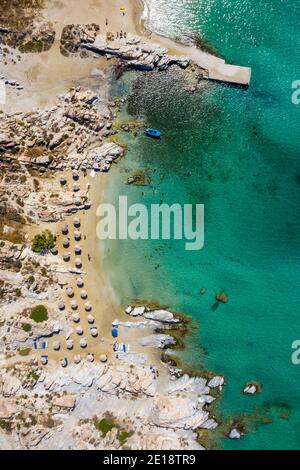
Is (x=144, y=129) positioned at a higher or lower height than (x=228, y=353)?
higher

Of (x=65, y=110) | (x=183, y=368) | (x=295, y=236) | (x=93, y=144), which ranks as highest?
(x=65, y=110)

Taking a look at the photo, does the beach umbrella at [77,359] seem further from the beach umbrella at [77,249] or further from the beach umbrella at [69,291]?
the beach umbrella at [77,249]

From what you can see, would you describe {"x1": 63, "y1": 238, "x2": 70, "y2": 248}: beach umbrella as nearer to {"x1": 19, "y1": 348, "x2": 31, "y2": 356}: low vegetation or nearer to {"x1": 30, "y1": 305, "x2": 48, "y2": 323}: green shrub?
{"x1": 30, "y1": 305, "x2": 48, "y2": 323}: green shrub

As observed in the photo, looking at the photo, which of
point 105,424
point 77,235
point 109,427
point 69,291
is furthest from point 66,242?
point 109,427

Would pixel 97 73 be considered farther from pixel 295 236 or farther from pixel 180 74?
pixel 295 236

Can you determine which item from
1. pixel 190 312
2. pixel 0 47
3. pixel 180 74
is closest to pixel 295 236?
pixel 190 312

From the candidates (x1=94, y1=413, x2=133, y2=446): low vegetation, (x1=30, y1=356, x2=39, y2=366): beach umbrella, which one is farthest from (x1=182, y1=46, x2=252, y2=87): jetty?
(x1=94, y1=413, x2=133, y2=446): low vegetation
